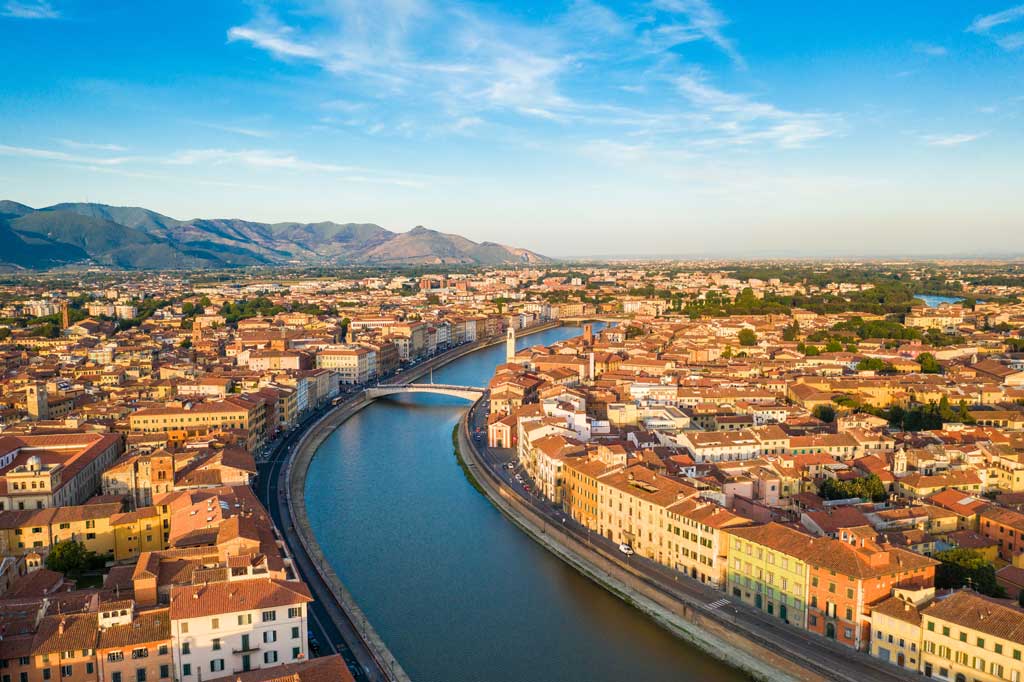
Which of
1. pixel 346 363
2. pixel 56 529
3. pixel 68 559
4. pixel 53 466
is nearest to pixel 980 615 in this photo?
pixel 68 559

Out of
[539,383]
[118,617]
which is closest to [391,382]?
[539,383]

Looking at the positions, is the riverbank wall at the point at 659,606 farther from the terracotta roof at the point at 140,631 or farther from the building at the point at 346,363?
the building at the point at 346,363

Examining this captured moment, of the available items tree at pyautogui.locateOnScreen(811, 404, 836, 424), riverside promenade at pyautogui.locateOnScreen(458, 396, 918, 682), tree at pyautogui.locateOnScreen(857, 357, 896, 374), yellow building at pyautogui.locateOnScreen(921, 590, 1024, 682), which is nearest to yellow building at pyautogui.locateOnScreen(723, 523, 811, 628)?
riverside promenade at pyautogui.locateOnScreen(458, 396, 918, 682)

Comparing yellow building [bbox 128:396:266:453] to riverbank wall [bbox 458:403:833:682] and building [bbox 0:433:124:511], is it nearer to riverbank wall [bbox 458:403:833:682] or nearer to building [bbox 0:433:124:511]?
building [bbox 0:433:124:511]

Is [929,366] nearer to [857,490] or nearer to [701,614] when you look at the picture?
[857,490]

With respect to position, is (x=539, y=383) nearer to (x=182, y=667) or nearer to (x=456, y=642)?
(x=456, y=642)

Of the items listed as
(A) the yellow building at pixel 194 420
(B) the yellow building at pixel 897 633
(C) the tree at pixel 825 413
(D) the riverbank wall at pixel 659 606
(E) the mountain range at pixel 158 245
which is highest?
(E) the mountain range at pixel 158 245

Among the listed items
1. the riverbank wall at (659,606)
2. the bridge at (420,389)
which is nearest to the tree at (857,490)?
the riverbank wall at (659,606)
